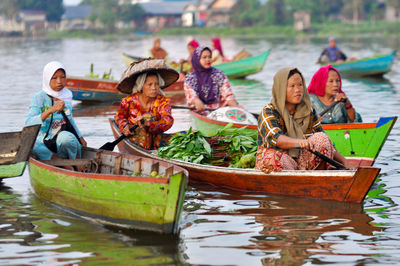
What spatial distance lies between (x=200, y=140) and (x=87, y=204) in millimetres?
1817

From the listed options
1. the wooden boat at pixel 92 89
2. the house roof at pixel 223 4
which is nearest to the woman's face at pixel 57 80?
the wooden boat at pixel 92 89

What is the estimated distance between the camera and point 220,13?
88500 millimetres

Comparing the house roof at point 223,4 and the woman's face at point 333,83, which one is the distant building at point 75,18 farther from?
the woman's face at point 333,83

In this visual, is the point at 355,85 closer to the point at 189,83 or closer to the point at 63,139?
the point at 189,83

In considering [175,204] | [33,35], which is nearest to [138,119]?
[175,204]

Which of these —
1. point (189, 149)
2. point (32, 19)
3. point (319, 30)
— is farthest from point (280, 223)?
point (32, 19)

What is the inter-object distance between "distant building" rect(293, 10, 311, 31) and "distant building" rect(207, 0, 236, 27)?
14.7 meters

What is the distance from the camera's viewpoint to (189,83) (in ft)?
31.7

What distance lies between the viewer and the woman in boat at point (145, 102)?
295 inches

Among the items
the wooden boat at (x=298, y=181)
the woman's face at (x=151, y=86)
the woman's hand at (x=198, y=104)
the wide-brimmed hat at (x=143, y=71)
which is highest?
the wide-brimmed hat at (x=143, y=71)

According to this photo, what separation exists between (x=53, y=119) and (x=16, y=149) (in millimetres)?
458

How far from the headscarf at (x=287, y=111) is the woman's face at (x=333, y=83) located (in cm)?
170

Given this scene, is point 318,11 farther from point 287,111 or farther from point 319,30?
point 287,111

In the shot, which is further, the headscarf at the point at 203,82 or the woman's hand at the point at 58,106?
the headscarf at the point at 203,82
